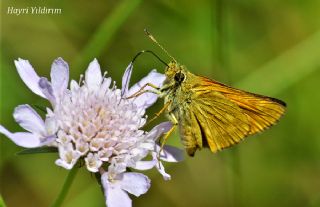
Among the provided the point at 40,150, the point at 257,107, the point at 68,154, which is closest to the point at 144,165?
the point at 68,154

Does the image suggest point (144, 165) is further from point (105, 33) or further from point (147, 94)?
point (105, 33)

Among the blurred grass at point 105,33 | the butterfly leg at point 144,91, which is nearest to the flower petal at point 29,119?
the butterfly leg at point 144,91

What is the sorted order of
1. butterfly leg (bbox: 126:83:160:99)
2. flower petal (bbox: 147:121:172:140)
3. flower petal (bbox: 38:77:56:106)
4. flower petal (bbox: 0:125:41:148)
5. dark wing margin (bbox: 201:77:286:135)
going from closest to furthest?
flower petal (bbox: 0:125:41:148) → flower petal (bbox: 38:77:56:106) → flower petal (bbox: 147:121:172:140) → butterfly leg (bbox: 126:83:160:99) → dark wing margin (bbox: 201:77:286:135)

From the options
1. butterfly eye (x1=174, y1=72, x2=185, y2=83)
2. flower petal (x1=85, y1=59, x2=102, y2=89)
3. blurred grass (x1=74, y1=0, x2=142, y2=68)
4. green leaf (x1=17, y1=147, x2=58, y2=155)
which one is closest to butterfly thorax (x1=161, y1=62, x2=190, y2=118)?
butterfly eye (x1=174, y1=72, x2=185, y2=83)

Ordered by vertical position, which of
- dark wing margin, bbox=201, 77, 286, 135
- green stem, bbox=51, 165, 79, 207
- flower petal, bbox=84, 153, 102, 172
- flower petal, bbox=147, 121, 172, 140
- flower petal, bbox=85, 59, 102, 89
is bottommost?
green stem, bbox=51, 165, 79, 207

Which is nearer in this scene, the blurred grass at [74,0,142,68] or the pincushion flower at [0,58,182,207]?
the pincushion flower at [0,58,182,207]

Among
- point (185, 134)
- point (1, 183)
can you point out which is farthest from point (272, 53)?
point (1, 183)

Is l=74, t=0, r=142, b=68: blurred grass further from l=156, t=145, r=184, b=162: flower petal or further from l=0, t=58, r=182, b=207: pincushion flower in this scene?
l=156, t=145, r=184, b=162: flower petal
